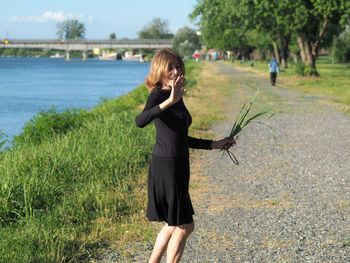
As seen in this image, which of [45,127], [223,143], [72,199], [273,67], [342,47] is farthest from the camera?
[342,47]

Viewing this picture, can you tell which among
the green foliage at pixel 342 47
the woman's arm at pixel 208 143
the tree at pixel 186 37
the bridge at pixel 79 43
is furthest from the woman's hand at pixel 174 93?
the bridge at pixel 79 43

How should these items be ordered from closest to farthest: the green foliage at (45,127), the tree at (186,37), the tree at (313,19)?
1. the green foliage at (45,127)
2. the tree at (313,19)
3. the tree at (186,37)

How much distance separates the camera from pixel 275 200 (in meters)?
6.22

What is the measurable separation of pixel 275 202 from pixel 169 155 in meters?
3.21

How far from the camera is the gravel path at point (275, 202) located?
14.9 ft

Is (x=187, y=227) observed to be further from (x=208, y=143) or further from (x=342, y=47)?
(x=342, y=47)

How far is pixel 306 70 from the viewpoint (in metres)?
32.6

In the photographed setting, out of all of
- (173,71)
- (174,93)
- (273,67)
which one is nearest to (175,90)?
(174,93)

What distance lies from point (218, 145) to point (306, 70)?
3042cm

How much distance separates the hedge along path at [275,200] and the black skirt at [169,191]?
1.07 meters

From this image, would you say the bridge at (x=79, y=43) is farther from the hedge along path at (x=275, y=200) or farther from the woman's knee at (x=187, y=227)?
the woman's knee at (x=187, y=227)

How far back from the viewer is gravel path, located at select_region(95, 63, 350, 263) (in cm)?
453

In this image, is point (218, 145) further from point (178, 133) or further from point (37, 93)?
point (37, 93)

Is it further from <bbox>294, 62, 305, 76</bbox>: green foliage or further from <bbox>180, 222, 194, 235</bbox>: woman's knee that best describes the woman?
<bbox>294, 62, 305, 76</bbox>: green foliage
